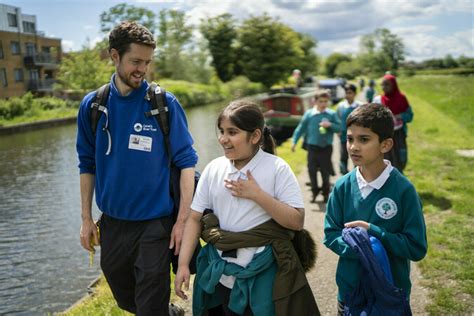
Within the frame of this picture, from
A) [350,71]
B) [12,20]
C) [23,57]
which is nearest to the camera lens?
[12,20]

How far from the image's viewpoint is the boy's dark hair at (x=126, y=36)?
286 cm

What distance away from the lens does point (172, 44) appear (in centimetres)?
6241

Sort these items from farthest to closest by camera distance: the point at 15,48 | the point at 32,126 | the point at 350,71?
the point at 350,71 → the point at 15,48 → the point at 32,126

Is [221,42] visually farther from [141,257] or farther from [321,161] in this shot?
[141,257]

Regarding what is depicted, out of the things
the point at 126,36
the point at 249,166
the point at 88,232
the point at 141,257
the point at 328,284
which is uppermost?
the point at 126,36

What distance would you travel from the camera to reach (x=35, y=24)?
163ft

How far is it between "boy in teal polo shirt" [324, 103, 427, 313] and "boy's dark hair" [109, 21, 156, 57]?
1.41m

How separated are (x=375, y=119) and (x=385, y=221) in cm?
60

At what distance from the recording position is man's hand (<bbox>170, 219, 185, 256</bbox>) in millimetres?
2949

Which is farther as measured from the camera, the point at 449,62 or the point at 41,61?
the point at 449,62

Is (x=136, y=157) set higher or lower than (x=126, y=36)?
lower

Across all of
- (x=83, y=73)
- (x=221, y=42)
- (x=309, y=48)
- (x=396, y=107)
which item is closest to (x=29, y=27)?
(x=83, y=73)

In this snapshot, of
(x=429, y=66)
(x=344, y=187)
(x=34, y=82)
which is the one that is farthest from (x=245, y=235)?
(x=429, y=66)

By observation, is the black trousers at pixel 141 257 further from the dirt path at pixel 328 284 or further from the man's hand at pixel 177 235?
the dirt path at pixel 328 284
